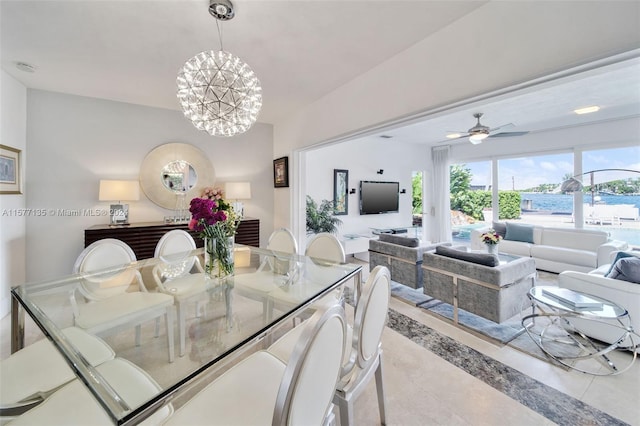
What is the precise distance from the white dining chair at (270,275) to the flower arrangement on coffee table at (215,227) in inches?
7.3

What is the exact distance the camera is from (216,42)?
2.23 m

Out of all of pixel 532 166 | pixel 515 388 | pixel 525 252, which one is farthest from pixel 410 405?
pixel 532 166

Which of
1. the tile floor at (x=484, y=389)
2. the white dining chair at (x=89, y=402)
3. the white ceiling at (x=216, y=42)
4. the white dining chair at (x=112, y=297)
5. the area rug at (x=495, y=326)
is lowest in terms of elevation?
the tile floor at (x=484, y=389)

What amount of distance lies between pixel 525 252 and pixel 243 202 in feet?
17.5

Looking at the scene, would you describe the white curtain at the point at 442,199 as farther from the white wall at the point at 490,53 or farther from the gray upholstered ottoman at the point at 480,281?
the white wall at the point at 490,53

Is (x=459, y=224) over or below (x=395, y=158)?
below

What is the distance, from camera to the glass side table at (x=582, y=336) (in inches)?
80.2

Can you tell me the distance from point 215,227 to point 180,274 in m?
0.68

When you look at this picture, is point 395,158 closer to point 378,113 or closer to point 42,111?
point 378,113

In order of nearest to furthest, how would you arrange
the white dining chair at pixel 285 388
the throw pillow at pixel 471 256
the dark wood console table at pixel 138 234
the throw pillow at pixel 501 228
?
the white dining chair at pixel 285 388 < the throw pillow at pixel 471 256 < the dark wood console table at pixel 138 234 < the throw pillow at pixel 501 228

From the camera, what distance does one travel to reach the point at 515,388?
1817mm

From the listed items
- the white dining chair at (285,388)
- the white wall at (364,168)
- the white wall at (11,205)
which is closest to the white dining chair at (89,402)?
the white dining chair at (285,388)

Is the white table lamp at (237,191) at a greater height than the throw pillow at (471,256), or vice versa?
the white table lamp at (237,191)

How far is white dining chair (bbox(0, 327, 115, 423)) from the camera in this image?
1.05 m
